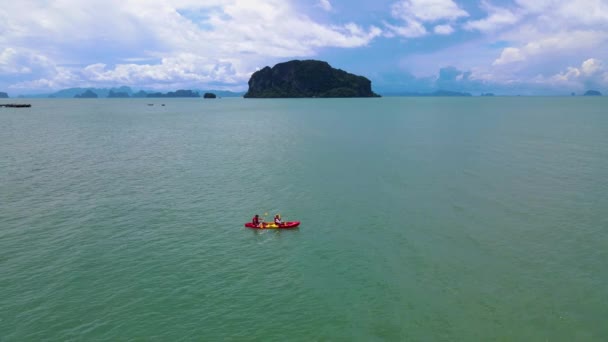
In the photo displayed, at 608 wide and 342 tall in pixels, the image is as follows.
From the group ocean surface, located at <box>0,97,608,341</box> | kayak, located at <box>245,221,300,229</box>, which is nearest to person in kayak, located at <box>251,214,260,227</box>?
kayak, located at <box>245,221,300,229</box>

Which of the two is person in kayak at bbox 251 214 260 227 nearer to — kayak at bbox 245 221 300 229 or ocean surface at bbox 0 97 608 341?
kayak at bbox 245 221 300 229

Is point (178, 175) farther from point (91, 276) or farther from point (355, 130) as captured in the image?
point (355, 130)

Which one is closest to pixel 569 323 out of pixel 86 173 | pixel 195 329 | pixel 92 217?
pixel 195 329

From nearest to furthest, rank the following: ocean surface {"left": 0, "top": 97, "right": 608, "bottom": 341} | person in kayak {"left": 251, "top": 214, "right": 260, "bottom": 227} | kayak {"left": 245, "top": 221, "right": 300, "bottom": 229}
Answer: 1. ocean surface {"left": 0, "top": 97, "right": 608, "bottom": 341}
2. kayak {"left": 245, "top": 221, "right": 300, "bottom": 229}
3. person in kayak {"left": 251, "top": 214, "right": 260, "bottom": 227}

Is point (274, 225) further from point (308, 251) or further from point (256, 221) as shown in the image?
point (308, 251)

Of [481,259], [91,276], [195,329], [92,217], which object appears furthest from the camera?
[92,217]

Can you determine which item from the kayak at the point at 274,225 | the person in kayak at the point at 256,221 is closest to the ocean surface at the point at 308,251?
the kayak at the point at 274,225

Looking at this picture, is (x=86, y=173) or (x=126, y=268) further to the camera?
(x=86, y=173)

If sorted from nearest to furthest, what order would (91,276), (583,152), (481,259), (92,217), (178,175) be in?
(91,276), (481,259), (92,217), (178,175), (583,152)
